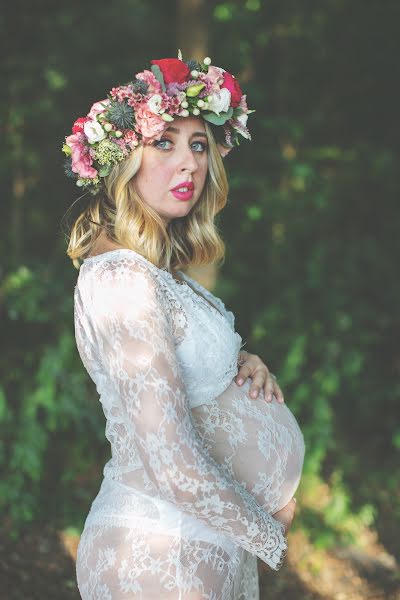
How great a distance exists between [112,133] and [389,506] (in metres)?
3.78

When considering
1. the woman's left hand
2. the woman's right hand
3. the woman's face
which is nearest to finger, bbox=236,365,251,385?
the woman's left hand

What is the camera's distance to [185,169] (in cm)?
196

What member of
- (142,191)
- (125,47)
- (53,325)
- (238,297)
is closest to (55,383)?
(53,325)

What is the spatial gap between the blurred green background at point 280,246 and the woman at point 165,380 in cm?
185

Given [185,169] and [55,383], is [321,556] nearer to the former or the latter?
[55,383]

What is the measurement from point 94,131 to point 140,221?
0.31m

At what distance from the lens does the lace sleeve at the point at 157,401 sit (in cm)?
156

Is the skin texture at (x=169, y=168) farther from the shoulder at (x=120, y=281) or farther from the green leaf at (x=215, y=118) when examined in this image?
the shoulder at (x=120, y=281)

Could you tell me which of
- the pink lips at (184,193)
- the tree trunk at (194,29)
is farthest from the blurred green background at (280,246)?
the pink lips at (184,193)

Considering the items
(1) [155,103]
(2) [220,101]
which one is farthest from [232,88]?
(1) [155,103]

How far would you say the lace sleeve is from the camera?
1.56 meters

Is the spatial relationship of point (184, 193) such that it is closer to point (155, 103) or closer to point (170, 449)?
point (155, 103)

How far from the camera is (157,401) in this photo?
5.09 ft

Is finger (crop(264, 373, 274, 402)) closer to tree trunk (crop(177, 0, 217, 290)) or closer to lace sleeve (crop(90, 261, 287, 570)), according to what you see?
lace sleeve (crop(90, 261, 287, 570))
